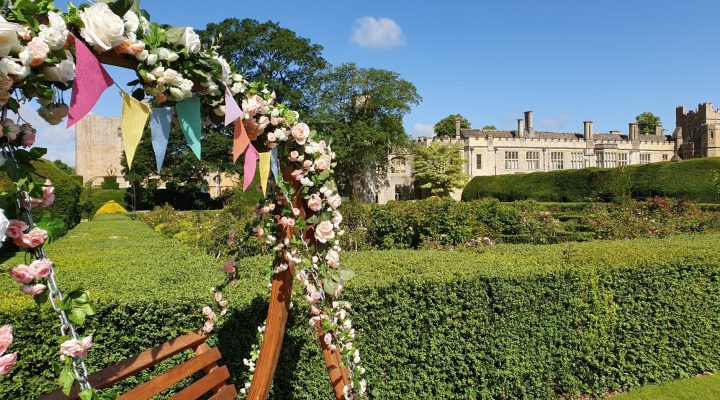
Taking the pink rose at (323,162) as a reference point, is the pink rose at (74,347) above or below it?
below

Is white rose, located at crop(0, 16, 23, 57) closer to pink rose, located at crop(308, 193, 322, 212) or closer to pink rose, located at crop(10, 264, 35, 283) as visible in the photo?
pink rose, located at crop(10, 264, 35, 283)

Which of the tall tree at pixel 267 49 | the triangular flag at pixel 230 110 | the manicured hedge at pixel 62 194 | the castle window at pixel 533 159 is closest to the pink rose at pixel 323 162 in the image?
the triangular flag at pixel 230 110

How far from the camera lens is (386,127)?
122 ft

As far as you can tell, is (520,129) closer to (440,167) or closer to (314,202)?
(440,167)

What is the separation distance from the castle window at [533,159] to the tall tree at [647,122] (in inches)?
895

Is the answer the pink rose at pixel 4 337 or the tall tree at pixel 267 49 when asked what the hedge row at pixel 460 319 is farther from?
the tall tree at pixel 267 49

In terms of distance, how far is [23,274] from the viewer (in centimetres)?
141

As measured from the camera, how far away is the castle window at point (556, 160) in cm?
5547

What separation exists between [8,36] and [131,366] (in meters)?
1.48

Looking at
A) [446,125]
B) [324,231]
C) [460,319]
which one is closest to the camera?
[324,231]

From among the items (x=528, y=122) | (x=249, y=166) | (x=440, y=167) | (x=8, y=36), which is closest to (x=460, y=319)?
(x=249, y=166)

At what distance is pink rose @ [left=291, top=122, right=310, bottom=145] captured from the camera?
243cm

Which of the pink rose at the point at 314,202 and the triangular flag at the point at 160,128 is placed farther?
the pink rose at the point at 314,202

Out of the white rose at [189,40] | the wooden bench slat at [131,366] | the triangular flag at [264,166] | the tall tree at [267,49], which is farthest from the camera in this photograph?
the tall tree at [267,49]
